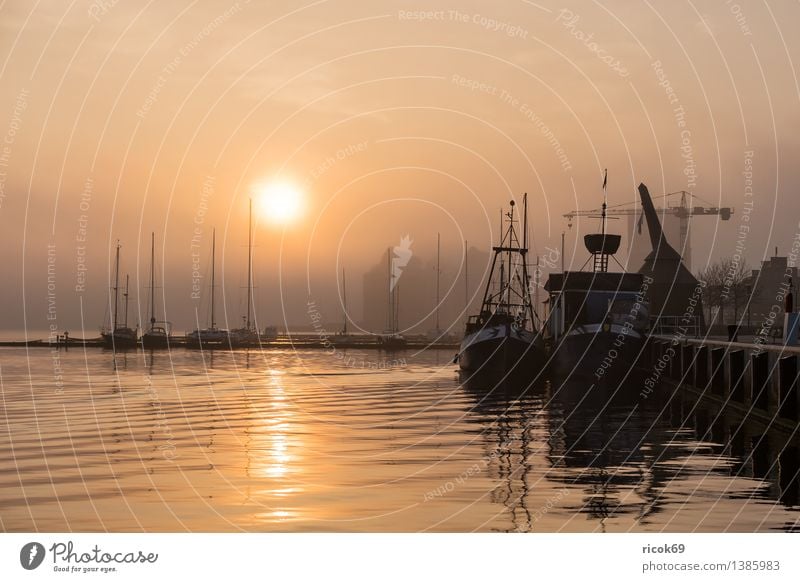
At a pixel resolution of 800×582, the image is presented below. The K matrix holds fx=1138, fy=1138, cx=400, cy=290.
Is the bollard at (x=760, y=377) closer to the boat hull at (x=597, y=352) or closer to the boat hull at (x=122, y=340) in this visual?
the boat hull at (x=597, y=352)

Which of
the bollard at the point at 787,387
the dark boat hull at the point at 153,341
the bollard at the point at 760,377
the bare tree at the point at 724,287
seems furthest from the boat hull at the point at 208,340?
the bollard at the point at 787,387

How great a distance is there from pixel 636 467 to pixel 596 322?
5071 centimetres

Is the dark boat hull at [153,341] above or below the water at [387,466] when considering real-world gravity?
below

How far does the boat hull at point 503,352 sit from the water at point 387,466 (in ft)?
80.6

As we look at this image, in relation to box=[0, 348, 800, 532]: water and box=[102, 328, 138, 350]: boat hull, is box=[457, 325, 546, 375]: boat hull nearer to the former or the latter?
box=[0, 348, 800, 532]: water

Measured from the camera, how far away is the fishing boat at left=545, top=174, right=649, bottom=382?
7381cm

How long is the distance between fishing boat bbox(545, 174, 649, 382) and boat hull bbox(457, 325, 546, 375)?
1.95m

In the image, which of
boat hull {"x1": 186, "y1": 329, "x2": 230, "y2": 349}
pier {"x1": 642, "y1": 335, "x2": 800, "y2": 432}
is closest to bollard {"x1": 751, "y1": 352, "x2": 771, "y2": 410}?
pier {"x1": 642, "y1": 335, "x2": 800, "y2": 432}

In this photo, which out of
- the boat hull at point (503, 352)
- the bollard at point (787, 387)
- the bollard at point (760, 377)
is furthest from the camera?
the boat hull at point (503, 352)

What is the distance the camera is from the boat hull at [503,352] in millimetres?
80500

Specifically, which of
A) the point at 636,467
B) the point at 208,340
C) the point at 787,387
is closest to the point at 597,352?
the point at 787,387

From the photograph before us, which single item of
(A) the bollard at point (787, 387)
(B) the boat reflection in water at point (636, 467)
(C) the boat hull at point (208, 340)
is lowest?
(C) the boat hull at point (208, 340)

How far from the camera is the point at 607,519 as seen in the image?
20719 mm
